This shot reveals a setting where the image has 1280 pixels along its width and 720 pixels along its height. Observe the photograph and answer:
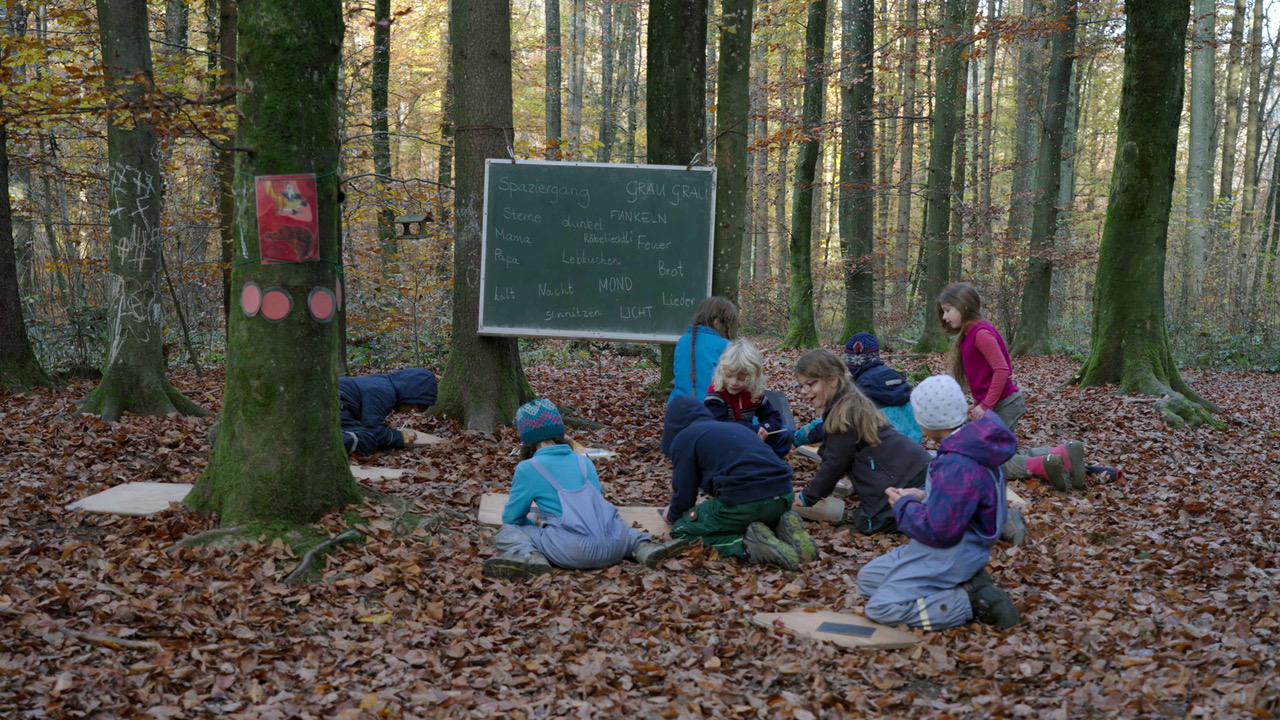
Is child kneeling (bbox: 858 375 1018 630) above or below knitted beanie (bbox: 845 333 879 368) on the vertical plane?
below

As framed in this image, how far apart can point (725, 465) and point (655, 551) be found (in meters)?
0.64

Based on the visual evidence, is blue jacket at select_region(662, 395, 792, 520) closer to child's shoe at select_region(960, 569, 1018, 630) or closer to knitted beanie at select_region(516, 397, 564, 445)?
knitted beanie at select_region(516, 397, 564, 445)

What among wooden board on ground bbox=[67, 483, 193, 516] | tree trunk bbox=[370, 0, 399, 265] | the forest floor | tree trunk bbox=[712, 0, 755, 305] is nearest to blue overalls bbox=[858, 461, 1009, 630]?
the forest floor

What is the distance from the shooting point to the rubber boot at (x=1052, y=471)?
6.61 meters

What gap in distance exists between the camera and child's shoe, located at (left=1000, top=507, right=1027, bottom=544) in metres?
5.36

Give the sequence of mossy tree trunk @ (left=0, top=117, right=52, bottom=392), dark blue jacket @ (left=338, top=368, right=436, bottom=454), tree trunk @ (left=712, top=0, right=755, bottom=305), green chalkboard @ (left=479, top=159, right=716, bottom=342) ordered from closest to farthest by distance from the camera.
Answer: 1. dark blue jacket @ (left=338, top=368, right=436, bottom=454)
2. green chalkboard @ (left=479, top=159, right=716, bottom=342)
3. mossy tree trunk @ (left=0, top=117, right=52, bottom=392)
4. tree trunk @ (left=712, top=0, right=755, bottom=305)

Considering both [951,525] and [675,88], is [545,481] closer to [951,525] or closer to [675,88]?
[951,525]

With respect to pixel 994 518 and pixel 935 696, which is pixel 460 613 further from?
pixel 994 518

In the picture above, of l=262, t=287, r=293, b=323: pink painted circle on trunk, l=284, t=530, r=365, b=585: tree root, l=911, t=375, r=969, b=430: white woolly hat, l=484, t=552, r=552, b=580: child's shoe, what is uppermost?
l=262, t=287, r=293, b=323: pink painted circle on trunk

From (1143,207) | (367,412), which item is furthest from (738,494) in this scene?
(1143,207)

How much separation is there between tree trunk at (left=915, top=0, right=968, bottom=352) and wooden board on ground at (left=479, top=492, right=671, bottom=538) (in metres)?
12.3

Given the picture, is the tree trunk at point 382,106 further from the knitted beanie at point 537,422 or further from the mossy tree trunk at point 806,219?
the knitted beanie at point 537,422

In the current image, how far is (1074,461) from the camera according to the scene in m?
6.64

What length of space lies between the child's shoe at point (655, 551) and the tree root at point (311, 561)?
1594 mm
